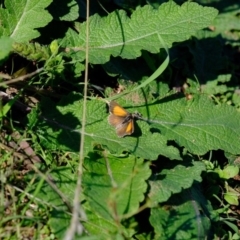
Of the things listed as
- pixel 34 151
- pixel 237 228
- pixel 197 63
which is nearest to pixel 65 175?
pixel 34 151

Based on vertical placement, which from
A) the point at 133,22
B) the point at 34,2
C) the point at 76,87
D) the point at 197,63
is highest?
the point at 34,2

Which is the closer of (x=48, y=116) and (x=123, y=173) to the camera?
(x=123, y=173)

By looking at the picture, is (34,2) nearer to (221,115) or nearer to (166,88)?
(166,88)

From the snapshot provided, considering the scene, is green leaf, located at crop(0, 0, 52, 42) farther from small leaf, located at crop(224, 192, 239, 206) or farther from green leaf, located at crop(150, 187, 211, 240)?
small leaf, located at crop(224, 192, 239, 206)

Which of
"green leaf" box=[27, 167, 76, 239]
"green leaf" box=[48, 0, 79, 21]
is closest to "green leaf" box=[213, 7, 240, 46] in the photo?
"green leaf" box=[48, 0, 79, 21]

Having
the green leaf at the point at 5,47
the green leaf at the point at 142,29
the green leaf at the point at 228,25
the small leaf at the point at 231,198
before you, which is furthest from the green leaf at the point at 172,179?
the green leaf at the point at 228,25

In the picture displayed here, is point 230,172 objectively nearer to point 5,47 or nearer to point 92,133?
point 92,133

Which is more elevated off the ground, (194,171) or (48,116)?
(48,116)
